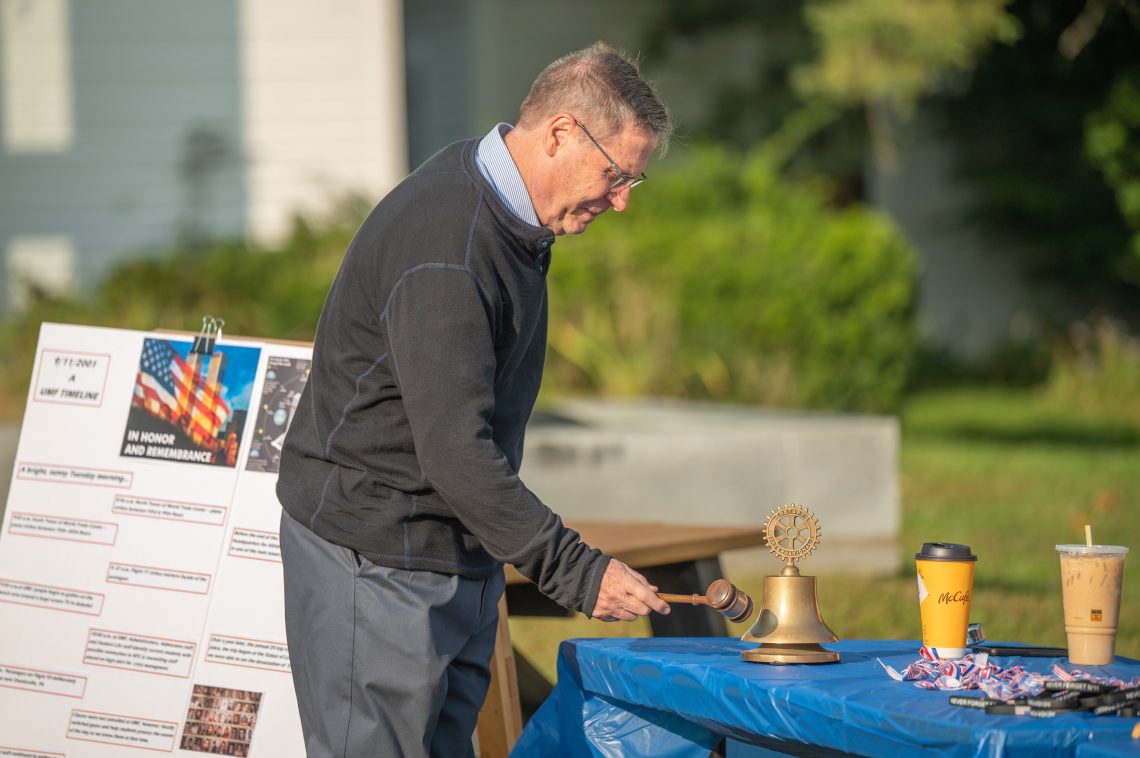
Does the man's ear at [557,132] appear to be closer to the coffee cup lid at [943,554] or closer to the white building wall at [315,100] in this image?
the coffee cup lid at [943,554]

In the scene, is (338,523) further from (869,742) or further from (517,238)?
(869,742)

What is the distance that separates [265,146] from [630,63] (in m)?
10.3

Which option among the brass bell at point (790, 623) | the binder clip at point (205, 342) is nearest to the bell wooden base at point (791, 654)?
the brass bell at point (790, 623)

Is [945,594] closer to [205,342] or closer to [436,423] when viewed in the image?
[436,423]

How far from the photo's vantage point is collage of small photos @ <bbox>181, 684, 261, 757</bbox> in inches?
141

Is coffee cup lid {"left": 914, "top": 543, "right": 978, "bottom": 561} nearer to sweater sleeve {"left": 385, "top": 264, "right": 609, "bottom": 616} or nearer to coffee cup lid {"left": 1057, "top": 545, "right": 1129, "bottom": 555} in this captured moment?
coffee cup lid {"left": 1057, "top": 545, "right": 1129, "bottom": 555}

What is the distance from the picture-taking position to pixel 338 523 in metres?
2.78

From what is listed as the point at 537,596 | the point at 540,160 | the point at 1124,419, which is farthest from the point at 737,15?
the point at 540,160

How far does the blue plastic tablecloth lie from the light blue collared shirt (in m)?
0.94

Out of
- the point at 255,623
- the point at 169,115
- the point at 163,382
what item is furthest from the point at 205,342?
the point at 169,115

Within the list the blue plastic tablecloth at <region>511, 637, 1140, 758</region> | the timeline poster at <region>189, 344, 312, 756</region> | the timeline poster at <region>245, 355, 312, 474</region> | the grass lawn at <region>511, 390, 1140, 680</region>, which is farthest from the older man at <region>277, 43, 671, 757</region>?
the grass lawn at <region>511, 390, 1140, 680</region>

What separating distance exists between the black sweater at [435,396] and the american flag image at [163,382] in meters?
1.07

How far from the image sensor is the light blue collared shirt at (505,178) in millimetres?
2689

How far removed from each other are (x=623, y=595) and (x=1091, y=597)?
856 mm
